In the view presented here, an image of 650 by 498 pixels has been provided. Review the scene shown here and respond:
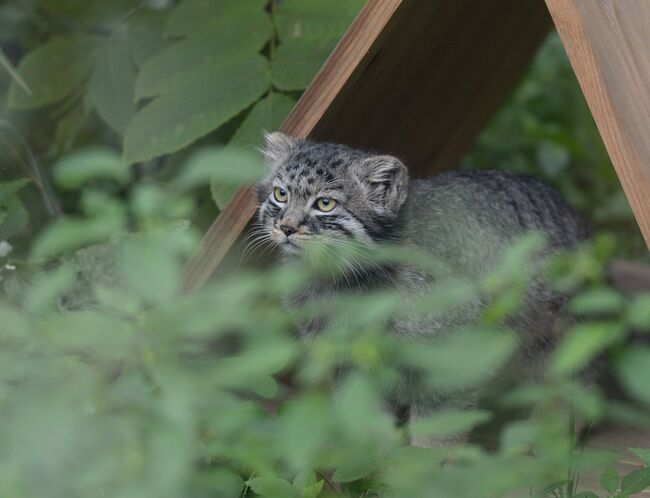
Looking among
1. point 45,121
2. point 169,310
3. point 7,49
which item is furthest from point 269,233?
point 7,49

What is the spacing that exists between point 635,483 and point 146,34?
133 inches

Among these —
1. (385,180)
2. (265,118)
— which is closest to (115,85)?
(265,118)

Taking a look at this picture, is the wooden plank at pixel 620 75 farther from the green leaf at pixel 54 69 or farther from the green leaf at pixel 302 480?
the green leaf at pixel 54 69

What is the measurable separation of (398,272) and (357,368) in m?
0.47

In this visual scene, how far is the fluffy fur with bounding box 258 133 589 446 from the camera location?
13.3 feet

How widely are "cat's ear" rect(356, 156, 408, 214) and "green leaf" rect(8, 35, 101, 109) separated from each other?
1917 mm

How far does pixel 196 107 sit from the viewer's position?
4.41 metres

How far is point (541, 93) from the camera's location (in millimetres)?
8844

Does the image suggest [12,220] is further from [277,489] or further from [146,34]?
[277,489]

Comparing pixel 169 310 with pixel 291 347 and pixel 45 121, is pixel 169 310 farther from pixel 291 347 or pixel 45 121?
pixel 45 121

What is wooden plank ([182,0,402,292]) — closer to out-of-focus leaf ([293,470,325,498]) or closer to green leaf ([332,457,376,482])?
out-of-focus leaf ([293,470,325,498])

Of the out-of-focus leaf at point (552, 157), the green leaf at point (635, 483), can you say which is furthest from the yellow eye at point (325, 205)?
the out-of-focus leaf at point (552, 157)

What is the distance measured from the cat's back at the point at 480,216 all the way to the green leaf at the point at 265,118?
0.67 meters

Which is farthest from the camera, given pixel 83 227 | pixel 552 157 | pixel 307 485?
pixel 552 157
